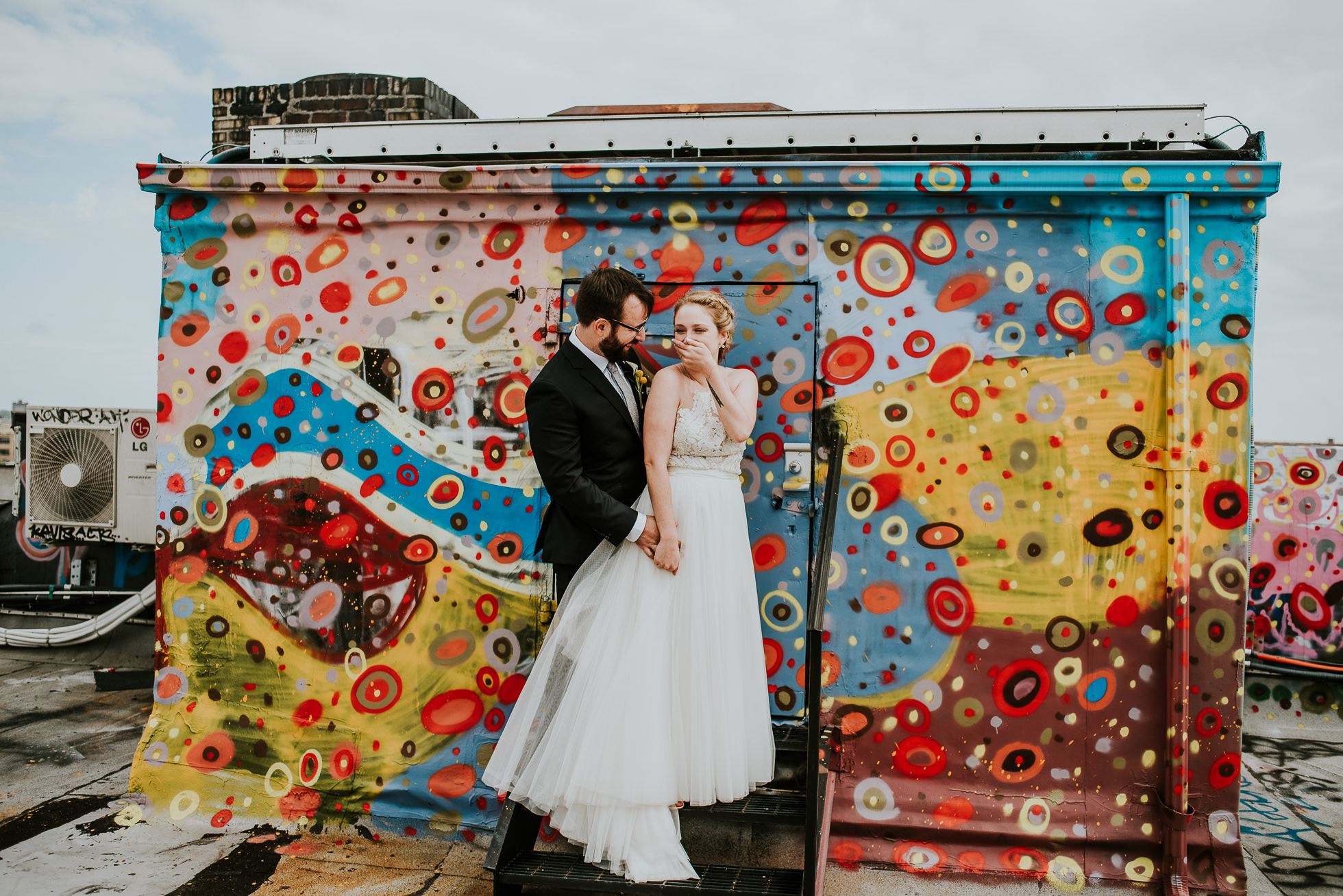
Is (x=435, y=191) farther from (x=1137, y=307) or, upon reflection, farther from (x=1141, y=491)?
(x=1141, y=491)

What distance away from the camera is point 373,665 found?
355 cm

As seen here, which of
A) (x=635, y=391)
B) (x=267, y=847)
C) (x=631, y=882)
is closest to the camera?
(x=631, y=882)

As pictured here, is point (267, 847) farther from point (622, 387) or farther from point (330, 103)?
point (330, 103)

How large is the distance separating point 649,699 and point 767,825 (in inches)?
41.7

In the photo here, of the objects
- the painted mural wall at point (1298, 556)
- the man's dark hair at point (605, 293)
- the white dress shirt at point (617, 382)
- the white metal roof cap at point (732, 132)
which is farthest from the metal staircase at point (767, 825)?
the painted mural wall at point (1298, 556)

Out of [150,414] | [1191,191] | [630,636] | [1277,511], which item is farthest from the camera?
[150,414]

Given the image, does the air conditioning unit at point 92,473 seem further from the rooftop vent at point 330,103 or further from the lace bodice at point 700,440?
the lace bodice at point 700,440

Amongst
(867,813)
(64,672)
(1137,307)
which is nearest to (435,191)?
(1137,307)

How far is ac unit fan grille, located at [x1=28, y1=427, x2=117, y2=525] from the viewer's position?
5.80 meters

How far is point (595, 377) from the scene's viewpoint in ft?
9.19

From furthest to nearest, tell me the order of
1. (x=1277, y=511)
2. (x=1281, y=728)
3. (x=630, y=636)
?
1. (x=1277, y=511)
2. (x=1281, y=728)
3. (x=630, y=636)

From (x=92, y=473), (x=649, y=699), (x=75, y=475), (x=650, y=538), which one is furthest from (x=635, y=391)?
(x=75, y=475)

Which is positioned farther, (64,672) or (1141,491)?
(64,672)

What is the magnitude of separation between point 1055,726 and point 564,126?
11.8 ft
